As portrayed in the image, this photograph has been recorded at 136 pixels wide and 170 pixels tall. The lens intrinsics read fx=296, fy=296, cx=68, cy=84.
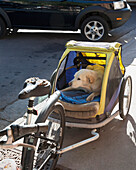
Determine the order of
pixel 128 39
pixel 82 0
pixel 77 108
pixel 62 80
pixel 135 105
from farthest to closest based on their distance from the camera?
pixel 128 39, pixel 82 0, pixel 135 105, pixel 62 80, pixel 77 108

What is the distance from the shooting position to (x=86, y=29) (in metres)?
9.05

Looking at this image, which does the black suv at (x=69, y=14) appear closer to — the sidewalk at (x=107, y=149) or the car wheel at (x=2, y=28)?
the car wheel at (x=2, y=28)

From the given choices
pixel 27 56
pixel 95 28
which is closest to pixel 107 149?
pixel 27 56

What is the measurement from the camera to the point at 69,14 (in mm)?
8953

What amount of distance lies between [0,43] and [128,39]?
406 cm

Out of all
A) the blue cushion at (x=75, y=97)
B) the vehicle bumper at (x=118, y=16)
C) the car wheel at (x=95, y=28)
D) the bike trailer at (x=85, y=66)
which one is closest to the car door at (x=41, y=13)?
the car wheel at (x=95, y=28)

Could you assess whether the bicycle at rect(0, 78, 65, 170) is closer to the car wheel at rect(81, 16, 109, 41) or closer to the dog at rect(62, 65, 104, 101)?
the dog at rect(62, 65, 104, 101)

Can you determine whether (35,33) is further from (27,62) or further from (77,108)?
(77,108)

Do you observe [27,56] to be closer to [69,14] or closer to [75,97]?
[69,14]

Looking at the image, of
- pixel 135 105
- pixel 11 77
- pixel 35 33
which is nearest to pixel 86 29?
pixel 35 33

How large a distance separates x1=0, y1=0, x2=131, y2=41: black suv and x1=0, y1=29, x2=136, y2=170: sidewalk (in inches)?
180

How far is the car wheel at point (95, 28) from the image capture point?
886 centimetres

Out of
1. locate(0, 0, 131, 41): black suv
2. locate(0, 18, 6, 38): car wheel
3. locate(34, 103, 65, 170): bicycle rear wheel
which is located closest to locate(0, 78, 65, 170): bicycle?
locate(34, 103, 65, 170): bicycle rear wheel

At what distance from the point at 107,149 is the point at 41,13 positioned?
5.97 meters
